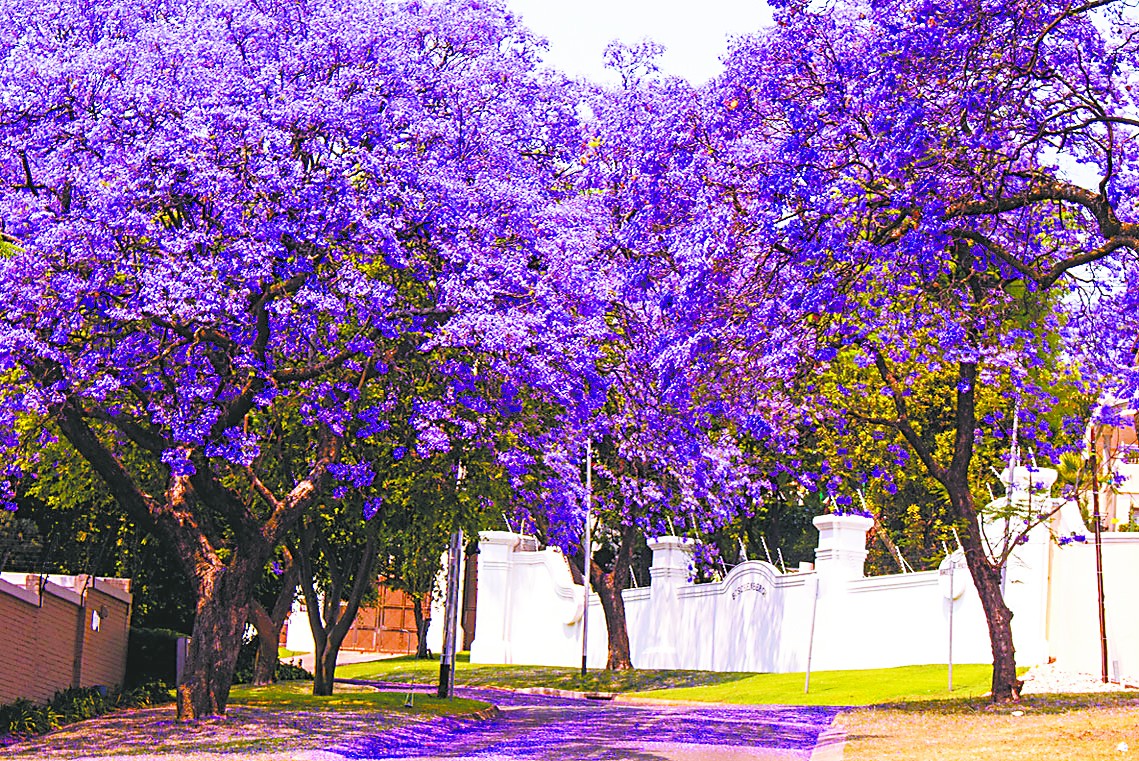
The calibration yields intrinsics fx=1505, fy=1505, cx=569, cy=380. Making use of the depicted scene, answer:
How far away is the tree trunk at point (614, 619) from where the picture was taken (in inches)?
1368

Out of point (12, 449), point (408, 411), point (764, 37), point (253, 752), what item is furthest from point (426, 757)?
point (764, 37)

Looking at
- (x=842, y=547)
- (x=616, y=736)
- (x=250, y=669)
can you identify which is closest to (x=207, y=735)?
(x=616, y=736)

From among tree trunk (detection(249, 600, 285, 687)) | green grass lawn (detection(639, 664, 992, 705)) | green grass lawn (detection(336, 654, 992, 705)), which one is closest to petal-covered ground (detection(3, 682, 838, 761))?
green grass lawn (detection(639, 664, 992, 705))

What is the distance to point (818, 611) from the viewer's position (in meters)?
31.7

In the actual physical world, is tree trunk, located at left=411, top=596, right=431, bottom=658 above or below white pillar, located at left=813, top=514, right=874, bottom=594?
below

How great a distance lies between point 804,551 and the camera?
1871 inches

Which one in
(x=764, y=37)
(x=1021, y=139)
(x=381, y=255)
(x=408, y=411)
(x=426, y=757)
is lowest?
(x=426, y=757)

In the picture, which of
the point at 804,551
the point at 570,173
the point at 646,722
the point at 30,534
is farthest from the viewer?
the point at 804,551

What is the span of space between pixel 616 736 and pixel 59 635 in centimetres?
774

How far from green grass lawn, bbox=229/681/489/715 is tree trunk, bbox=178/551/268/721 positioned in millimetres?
2109

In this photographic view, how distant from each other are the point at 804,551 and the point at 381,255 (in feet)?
104

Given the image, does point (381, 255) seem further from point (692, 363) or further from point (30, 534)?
point (30, 534)

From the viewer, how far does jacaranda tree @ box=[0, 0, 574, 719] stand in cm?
1667

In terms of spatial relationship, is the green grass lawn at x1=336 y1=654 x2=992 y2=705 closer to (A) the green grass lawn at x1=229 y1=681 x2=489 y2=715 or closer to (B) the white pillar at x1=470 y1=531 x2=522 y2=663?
(B) the white pillar at x1=470 y1=531 x2=522 y2=663
